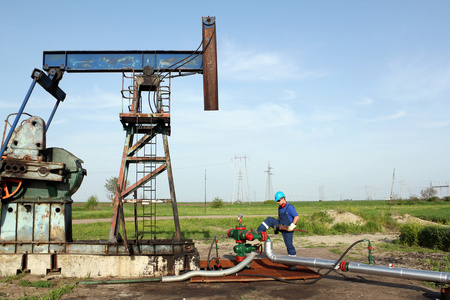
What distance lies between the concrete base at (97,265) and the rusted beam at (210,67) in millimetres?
3857

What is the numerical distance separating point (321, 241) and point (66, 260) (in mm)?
9696

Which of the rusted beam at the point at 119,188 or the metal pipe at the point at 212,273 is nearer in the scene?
the metal pipe at the point at 212,273

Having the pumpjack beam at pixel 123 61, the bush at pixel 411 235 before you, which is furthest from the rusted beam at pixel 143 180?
the bush at pixel 411 235

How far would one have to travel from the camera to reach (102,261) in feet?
24.0

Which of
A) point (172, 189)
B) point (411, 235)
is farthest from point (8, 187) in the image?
point (411, 235)

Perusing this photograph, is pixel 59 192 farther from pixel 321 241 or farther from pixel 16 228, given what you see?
pixel 321 241

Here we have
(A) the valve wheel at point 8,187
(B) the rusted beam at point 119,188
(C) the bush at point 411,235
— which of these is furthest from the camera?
(C) the bush at point 411,235

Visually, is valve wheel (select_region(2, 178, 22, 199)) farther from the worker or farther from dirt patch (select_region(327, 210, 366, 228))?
A: dirt patch (select_region(327, 210, 366, 228))

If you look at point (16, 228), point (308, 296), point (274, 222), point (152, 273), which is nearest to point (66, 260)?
point (16, 228)

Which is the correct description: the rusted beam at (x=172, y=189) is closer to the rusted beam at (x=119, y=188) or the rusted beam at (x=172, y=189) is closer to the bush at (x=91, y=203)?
the rusted beam at (x=119, y=188)

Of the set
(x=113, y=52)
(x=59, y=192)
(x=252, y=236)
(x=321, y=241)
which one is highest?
(x=113, y=52)

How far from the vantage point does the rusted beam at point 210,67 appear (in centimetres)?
884

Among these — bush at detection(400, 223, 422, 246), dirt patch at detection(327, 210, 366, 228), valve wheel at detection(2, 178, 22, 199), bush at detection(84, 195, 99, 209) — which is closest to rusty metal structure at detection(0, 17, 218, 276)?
valve wheel at detection(2, 178, 22, 199)

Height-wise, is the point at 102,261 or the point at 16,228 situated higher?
the point at 16,228
